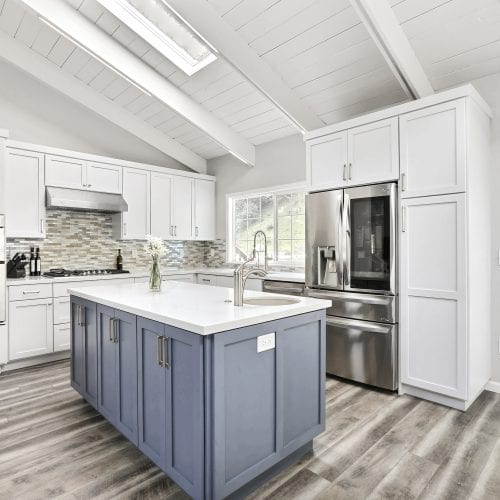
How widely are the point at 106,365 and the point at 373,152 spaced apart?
266cm

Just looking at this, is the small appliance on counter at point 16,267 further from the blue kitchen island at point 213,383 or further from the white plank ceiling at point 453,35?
the white plank ceiling at point 453,35

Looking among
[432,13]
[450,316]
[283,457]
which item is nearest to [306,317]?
[283,457]

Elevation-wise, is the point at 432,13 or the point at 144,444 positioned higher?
the point at 432,13

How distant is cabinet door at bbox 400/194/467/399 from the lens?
8.75 feet

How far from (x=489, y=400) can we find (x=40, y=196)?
4744 mm

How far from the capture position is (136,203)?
489cm

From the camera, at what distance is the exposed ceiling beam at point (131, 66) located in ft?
10.7

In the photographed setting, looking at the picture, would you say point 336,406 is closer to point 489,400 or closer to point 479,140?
point 489,400

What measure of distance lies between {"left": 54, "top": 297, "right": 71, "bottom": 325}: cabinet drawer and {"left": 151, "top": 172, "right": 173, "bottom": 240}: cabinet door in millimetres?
1533

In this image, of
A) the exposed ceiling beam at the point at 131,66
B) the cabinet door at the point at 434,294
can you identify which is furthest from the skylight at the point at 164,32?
the cabinet door at the point at 434,294

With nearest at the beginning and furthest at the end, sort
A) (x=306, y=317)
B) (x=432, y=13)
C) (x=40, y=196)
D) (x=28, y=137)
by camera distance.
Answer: (x=306, y=317)
(x=432, y=13)
(x=40, y=196)
(x=28, y=137)

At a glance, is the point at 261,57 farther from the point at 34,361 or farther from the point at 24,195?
the point at 34,361

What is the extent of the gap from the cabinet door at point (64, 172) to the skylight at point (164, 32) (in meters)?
1.67

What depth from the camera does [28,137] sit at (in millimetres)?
4367
